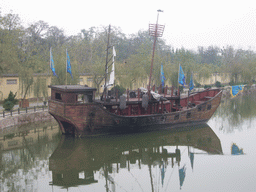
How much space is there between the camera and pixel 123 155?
49.4 feet

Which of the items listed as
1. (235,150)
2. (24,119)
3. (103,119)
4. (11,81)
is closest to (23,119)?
(24,119)

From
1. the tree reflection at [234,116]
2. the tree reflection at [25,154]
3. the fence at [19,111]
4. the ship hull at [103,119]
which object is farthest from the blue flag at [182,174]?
the fence at [19,111]

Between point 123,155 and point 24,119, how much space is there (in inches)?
342

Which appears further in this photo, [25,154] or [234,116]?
[234,116]

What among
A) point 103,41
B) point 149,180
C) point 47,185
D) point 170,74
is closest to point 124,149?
point 149,180

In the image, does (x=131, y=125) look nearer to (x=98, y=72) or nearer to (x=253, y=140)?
(x=253, y=140)

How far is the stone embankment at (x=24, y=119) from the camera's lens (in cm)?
1830

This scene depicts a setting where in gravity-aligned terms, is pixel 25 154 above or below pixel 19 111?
below

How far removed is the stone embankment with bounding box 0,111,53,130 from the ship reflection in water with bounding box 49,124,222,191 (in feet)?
13.5

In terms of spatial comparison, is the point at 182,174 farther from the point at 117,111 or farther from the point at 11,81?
the point at 11,81

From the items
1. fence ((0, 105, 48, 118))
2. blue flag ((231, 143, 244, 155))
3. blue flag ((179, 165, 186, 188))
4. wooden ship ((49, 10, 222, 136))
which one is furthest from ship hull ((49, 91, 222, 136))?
blue flag ((179, 165, 186, 188))

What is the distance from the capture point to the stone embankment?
60.0 feet

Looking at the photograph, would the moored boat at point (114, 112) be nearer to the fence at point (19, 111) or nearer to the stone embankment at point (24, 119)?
the stone embankment at point (24, 119)

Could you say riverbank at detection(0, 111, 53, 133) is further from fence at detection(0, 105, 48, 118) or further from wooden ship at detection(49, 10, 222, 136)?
wooden ship at detection(49, 10, 222, 136)
